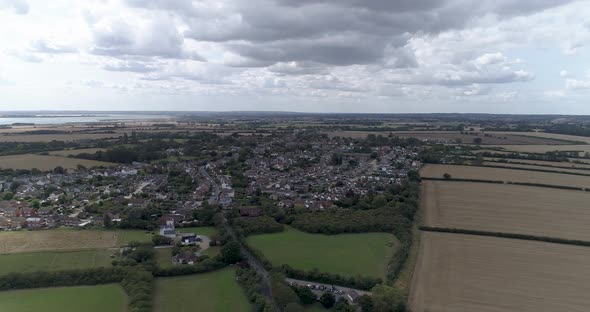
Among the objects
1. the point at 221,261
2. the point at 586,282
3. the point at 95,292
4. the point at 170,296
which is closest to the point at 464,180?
the point at 586,282

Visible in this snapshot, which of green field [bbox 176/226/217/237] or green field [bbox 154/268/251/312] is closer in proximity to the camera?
green field [bbox 154/268/251/312]

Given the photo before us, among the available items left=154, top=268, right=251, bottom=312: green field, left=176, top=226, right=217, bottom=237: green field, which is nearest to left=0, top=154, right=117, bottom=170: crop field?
left=176, top=226, right=217, bottom=237: green field

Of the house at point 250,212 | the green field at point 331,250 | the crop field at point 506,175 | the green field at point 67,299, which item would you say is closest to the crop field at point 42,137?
the house at point 250,212

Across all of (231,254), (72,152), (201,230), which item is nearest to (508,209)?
(231,254)

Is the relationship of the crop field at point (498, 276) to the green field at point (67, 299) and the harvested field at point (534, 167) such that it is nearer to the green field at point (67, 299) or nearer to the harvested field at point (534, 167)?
the green field at point (67, 299)

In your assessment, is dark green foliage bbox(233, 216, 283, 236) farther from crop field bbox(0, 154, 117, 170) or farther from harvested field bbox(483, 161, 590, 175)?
harvested field bbox(483, 161, 590, 175)
